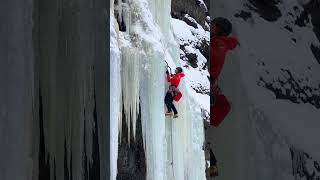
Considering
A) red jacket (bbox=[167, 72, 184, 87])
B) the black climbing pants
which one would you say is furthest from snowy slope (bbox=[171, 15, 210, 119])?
the black climbing pants

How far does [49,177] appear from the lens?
3488 mm

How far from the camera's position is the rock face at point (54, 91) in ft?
10.5

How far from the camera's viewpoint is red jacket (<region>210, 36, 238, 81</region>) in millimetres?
2312

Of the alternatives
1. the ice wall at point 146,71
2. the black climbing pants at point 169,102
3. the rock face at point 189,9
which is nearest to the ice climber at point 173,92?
the black climbing pants at point 169,102

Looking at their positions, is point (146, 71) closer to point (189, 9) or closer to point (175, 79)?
point (175, 79)

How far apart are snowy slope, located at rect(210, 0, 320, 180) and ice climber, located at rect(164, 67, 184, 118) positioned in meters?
5.90

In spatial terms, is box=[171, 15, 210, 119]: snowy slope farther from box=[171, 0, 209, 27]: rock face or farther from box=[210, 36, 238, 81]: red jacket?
box=[210, 36, 238, 81]: red jacket

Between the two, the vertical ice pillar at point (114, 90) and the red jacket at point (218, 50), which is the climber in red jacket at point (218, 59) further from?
the vertical ice pillar at point (114, 90)

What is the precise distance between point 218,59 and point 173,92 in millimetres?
6102

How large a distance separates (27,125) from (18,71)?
33cm

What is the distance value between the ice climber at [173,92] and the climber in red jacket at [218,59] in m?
5.85

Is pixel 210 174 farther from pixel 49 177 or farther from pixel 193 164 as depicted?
pixel 193 164

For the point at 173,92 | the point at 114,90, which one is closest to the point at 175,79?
the point at 173,92

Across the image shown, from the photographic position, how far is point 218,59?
7.72 ft
